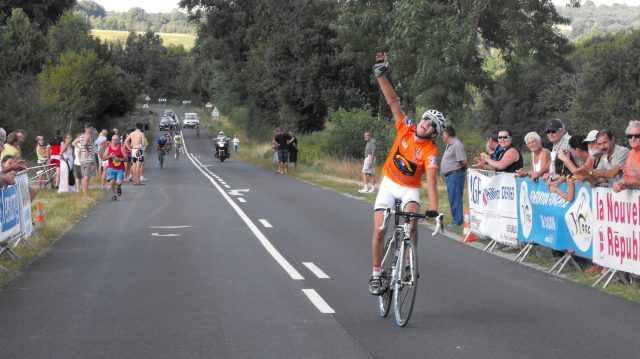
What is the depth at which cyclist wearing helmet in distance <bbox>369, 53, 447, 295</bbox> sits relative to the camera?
8469mm

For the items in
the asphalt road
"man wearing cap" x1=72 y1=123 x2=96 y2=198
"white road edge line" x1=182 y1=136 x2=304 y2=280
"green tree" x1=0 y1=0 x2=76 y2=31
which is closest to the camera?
the asphalt road

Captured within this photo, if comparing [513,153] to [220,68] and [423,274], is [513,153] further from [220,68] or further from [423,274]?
[220,68]

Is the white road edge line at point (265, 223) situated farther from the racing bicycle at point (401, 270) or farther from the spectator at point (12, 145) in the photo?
the racing bicycle at point (401, 270)

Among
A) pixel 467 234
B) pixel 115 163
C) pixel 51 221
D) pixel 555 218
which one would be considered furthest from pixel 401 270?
pixel 115 163

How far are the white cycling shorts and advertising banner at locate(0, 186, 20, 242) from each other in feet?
19.0

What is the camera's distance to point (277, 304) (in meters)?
9.41

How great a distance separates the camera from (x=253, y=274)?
11625mm

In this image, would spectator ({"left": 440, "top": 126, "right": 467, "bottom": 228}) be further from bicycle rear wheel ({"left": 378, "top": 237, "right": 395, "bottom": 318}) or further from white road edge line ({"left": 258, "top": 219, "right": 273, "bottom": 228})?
bicycle rear wheel ({"left": 378, "top": 237, "right": 395, "bottom": 318})

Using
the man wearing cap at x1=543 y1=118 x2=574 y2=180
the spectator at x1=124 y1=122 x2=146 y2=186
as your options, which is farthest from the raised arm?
the spectator at x1=124 y1=122 x2=146 y2=186

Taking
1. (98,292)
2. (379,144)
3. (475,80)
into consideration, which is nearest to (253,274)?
(98,292)

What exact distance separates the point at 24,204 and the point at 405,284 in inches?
322

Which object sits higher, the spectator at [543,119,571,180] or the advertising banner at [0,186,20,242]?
the spectator at [543,119,571,180]

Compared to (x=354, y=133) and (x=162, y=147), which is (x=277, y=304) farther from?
(x=162, y=147)

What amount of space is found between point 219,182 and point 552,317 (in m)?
25.4
